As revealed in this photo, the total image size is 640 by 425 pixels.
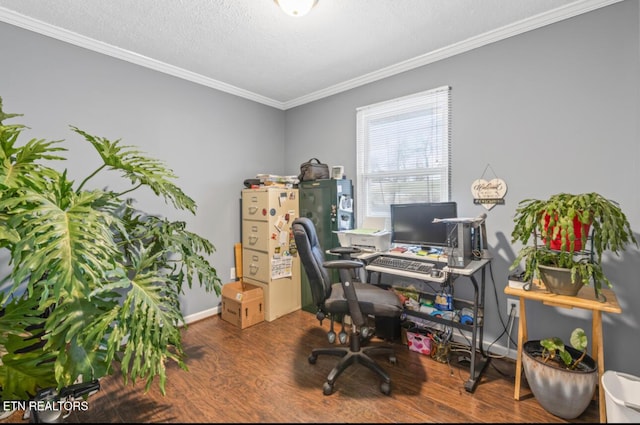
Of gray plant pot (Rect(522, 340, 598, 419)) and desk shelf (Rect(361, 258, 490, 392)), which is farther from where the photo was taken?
desk shelf (Rect(361, 258, 490, 392))

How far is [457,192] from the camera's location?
245 cm

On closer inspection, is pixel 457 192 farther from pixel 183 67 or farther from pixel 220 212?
pixel 183 67

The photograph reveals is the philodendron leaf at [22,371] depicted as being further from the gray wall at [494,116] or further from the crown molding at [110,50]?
the crown molding at [110,50]

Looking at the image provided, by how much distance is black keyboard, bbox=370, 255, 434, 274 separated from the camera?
2.03 meters

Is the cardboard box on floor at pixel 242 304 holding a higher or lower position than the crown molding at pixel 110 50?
lower

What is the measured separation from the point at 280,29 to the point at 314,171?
1.32 m

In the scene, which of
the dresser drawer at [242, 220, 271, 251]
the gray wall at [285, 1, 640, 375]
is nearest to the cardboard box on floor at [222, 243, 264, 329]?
the dresser drawer at [242, 220, 271, 251]

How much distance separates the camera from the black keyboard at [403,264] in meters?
2.03

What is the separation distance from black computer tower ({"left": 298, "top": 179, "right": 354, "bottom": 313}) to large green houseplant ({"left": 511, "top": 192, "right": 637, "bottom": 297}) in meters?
1.54

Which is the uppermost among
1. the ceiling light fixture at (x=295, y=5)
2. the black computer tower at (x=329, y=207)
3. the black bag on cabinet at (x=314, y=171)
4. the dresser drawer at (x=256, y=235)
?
the ceiling light fixture at (x=295, y=5)

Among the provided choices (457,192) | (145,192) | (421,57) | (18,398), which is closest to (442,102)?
(421,57)

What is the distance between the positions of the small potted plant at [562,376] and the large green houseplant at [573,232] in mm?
343

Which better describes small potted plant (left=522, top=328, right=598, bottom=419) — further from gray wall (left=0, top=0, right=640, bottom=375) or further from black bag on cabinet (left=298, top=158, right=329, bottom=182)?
black bag on cabinet (left=298, top=158, right=329, bottom=182)

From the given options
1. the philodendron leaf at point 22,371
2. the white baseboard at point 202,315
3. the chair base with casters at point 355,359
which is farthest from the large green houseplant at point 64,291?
the white baseboard at point 202,315
